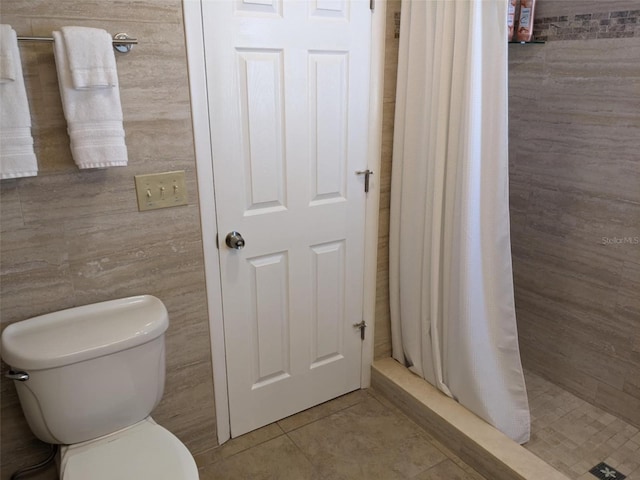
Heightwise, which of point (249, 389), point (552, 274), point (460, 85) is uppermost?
point (460, 85)

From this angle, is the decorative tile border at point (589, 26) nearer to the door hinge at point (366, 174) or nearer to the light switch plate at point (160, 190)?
the door hinge at point (366, 174)

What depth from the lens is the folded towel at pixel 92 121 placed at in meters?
1.34

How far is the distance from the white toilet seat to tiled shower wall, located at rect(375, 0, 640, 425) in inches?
47.2

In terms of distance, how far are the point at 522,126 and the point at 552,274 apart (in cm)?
71

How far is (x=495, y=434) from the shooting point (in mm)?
1907

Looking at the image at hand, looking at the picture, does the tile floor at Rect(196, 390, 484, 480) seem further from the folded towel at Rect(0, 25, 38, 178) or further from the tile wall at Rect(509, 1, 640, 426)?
the folded towel at Rect(0, 25, 38, 178)

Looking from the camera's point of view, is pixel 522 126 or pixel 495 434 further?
pixel 522 126

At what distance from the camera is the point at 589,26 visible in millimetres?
2031

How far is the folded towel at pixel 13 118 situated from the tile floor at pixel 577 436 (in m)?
2.03

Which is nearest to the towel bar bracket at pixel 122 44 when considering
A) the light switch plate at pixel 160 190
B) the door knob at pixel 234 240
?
the light switch plate at pixel 160 190

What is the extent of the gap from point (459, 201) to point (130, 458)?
54.7 inches

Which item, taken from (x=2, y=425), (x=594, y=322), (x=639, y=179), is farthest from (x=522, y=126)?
(x=2, y=425)

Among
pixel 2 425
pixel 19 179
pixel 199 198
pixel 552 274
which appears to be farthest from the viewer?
pixel 552 274

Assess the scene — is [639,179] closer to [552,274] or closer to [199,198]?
[552,274]
